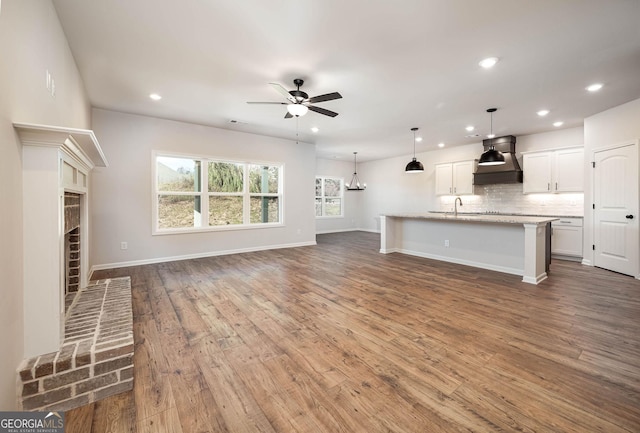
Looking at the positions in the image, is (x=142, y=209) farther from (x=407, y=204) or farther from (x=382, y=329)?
(x=407, y=204)

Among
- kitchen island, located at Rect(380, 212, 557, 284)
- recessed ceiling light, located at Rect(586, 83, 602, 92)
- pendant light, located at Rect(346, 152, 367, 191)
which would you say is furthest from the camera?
pendant light, located at Rect(346, 152, 367, 191)

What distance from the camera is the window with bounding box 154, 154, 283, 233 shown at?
17.9 feet

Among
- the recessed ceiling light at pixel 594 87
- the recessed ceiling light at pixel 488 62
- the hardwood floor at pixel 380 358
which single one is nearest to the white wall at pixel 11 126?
the hardwood floor at pixel 380 358

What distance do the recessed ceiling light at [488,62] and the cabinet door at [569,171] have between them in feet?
13.9

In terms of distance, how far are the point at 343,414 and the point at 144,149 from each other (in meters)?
5.61

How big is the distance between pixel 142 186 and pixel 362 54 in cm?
462

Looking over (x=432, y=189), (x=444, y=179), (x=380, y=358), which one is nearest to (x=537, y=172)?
(x=444, y=179)

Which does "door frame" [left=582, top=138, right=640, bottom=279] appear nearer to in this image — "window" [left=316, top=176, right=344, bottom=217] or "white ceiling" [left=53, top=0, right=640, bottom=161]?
"white ceiling" [left=53, top=0, right=640, bottom=161]

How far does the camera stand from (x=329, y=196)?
10.4 metres

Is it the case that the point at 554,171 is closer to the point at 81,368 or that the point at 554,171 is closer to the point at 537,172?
the point at 537,172

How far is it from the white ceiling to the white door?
97 cm

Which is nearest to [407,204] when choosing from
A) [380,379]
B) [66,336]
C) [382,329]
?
[382,329]

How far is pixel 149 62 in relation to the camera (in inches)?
126
